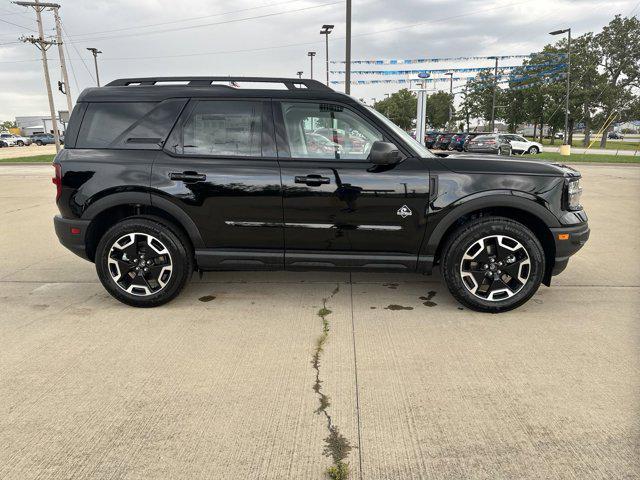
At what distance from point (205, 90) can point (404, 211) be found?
195 cm

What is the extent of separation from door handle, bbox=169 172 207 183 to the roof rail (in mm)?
798

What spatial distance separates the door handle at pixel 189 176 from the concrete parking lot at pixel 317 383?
1120mm

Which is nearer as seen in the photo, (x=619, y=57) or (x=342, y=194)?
(x=342, y=194)

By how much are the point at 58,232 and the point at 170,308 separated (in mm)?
1193

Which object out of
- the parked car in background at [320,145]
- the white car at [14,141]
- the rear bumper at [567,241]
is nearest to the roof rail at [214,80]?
the parked car in background at [320,145]

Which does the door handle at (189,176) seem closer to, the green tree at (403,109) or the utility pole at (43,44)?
the utility pole at (43,44)

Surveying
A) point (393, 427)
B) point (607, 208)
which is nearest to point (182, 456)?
point (393, 427)

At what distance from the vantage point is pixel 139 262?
3.99 meters

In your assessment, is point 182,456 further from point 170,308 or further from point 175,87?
point 175,87

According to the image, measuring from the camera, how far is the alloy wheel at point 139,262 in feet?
13.0

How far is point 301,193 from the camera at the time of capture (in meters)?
3.78

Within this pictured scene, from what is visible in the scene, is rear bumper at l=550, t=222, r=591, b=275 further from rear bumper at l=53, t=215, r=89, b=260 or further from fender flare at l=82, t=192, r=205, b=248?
rear bumper at l=53, t=215, r=89, b=260

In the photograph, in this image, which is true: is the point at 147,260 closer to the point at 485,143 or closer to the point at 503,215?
the point at 503,215

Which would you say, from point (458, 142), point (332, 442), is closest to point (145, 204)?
point (332, 442)
